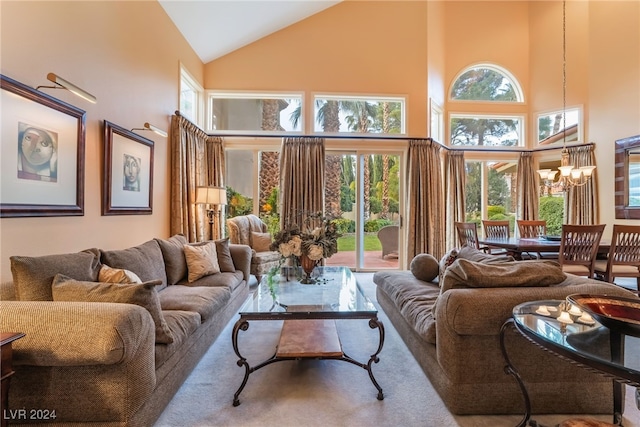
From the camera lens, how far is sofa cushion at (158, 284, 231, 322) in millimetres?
2330

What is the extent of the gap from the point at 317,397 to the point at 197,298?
1246mm

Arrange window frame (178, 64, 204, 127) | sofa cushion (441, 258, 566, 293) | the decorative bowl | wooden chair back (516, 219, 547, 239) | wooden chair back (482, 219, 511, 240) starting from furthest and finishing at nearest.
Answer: wooden chair back (516, 219, 547, 239), wooden chair back (482, 219, 511, 240), window frame (178, 64, 204, 127), sofa cushion (441, 258, 566, 293), the decorative bowl

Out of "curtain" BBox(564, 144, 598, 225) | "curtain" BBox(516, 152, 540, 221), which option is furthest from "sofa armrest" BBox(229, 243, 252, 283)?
"curtain" BBox(564, 144, 598, 225)

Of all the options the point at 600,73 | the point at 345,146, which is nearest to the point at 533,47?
the point at 600,73

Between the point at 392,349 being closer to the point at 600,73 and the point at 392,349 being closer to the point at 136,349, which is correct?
the point at 136,349

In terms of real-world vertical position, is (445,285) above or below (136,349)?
above

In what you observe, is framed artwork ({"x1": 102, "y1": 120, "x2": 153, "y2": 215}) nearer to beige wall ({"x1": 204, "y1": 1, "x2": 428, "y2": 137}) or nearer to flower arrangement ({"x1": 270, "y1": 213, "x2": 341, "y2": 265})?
flower arrangement ({"x1": 270, "y1": 213, "x2": 341, "y2": 265})

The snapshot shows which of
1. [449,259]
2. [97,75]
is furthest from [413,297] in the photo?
[97,75]

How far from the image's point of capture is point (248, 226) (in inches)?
199

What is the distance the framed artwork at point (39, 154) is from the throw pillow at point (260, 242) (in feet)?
8.81

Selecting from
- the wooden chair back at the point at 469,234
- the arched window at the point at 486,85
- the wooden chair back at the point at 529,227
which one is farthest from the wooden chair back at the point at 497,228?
the arched window at the point at 486,85

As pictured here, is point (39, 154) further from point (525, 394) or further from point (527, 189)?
point (527, 189)

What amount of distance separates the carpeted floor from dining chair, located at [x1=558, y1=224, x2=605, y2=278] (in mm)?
1982

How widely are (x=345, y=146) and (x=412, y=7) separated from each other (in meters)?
2.75
